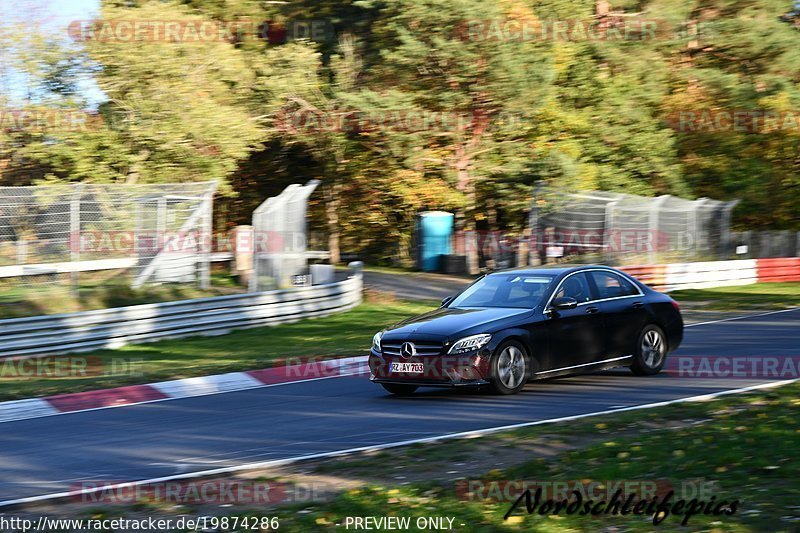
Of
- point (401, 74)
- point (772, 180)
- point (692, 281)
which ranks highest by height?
point (401, 74)

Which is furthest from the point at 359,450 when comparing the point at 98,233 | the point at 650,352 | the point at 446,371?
the point at 98,233

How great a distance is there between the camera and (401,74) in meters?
35.3

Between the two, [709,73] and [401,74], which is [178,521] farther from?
[709,73]

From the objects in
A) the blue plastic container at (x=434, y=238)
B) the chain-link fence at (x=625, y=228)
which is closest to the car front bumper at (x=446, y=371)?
the chain-link fence at (x=625, y=228)

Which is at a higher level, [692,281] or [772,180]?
[772,180]

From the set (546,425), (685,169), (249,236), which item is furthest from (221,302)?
(685,169)

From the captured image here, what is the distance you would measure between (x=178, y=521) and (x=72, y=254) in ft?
43.9

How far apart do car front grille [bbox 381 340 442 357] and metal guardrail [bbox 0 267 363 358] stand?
7.82 m

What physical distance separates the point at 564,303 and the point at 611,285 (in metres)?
1.12

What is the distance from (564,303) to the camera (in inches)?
493

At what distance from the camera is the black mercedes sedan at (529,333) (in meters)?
11.6

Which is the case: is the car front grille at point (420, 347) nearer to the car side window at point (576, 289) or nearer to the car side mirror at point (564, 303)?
the car side mirror at point (564, 303)

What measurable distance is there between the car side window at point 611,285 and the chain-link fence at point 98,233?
10170mm

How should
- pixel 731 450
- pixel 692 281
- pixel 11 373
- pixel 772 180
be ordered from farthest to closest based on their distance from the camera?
pixel 772 180
pixel 692 281
pixel 11 373
pixel 731 450
